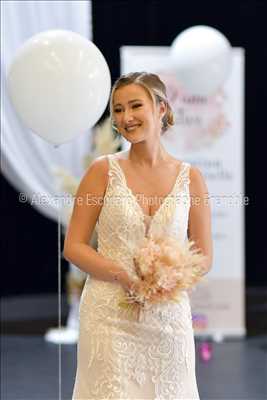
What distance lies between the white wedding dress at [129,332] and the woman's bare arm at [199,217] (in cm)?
9

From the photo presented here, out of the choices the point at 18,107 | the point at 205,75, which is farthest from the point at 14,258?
the point at 18,107

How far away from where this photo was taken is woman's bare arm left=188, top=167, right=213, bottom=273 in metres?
2.44

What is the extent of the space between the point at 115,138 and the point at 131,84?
10.5 ft

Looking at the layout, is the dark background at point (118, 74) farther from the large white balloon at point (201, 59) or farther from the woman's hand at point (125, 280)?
the woman's hand at point (125, 280)

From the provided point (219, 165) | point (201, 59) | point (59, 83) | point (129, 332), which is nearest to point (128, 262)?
point (129, 332)

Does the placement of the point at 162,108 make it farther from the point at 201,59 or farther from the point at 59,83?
the point at 201,59

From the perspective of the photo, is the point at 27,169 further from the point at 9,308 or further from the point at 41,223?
the point at 9,308

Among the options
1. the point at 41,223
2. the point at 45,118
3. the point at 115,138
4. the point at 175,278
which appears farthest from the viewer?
the point at 41,223

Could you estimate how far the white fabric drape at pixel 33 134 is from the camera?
4480 mm

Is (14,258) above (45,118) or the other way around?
the other way around

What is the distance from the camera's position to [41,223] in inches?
244

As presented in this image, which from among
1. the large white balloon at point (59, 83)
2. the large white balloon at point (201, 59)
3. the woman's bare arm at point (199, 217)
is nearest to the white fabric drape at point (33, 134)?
the large white balloon at point (201, 59)

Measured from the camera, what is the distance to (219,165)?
18.6 ft

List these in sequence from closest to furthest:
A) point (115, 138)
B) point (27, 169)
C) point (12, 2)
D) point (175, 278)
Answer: point (175, 278), point (12, 2), point (27, 169), point (115, 138)
